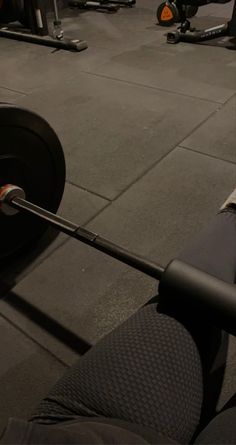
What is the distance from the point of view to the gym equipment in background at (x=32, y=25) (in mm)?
2783

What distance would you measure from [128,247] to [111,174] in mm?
435

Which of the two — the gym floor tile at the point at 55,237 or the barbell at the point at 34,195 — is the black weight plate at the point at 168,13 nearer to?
the gym floor tile at the point at 55,237

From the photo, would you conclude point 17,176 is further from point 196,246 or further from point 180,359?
point 180,359

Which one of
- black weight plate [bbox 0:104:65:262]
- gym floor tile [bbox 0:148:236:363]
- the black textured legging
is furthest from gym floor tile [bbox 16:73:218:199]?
the black textured legging

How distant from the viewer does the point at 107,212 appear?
1.42 meters

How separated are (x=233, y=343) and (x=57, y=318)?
482 millimetres

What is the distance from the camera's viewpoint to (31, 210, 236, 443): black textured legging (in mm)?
471

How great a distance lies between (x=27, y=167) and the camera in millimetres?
1109

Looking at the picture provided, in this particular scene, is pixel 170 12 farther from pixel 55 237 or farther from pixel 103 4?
pixel 55 237

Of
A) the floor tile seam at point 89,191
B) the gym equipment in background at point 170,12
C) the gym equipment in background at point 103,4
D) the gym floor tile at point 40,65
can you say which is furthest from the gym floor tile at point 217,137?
the gym equipment in background at point 103,4

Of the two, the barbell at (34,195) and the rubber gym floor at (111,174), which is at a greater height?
the barbell at (34,195)

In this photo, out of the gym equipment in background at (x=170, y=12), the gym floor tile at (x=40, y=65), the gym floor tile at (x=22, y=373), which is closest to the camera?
the gym floor tile at (x=22, y=373)

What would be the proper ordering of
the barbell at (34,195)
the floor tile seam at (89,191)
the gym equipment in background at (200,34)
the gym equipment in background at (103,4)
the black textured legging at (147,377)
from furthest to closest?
the gym equipment in background at (103,4) < the gym equipment in background at (200,34) < the floor tile seam at (89,191) < the barbell at (34,195) < the black textured legging at (147,377)

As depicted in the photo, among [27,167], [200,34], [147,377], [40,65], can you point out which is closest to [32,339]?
[27,167]
